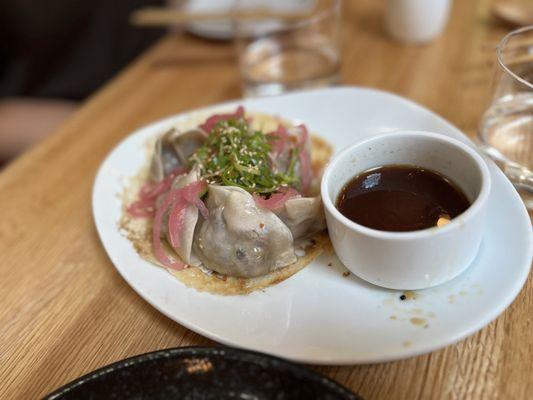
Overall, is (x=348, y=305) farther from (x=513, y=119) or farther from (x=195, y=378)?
(x=513, y=119)

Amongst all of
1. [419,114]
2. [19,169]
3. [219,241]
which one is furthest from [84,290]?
[419,114]

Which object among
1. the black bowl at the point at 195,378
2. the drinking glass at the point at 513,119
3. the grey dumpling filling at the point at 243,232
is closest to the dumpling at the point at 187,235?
the grey dumpling filling at the point at 243,232

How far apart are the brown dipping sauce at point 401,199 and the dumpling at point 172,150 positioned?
1.79 feet

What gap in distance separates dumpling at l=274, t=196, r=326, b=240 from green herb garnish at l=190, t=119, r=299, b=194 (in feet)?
0.31

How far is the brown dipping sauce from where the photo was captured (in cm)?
119

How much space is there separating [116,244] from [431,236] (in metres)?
0.86

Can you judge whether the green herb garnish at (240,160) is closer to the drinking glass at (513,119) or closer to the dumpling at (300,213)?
the dumpling at (300,213)

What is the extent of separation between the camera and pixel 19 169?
1.96 m

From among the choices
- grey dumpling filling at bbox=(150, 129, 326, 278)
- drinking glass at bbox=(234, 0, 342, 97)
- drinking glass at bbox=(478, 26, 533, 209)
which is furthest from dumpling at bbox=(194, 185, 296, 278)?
drinking glass at bbox=(234, 0, 342, 97)

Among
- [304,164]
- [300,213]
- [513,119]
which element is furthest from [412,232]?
[513,119]

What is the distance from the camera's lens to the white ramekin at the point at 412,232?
3.54 ft

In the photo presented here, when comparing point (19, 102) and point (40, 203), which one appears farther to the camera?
point (19, 102)

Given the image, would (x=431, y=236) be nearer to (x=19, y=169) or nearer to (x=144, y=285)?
(x=144, y=285)

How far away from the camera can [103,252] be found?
155cm
